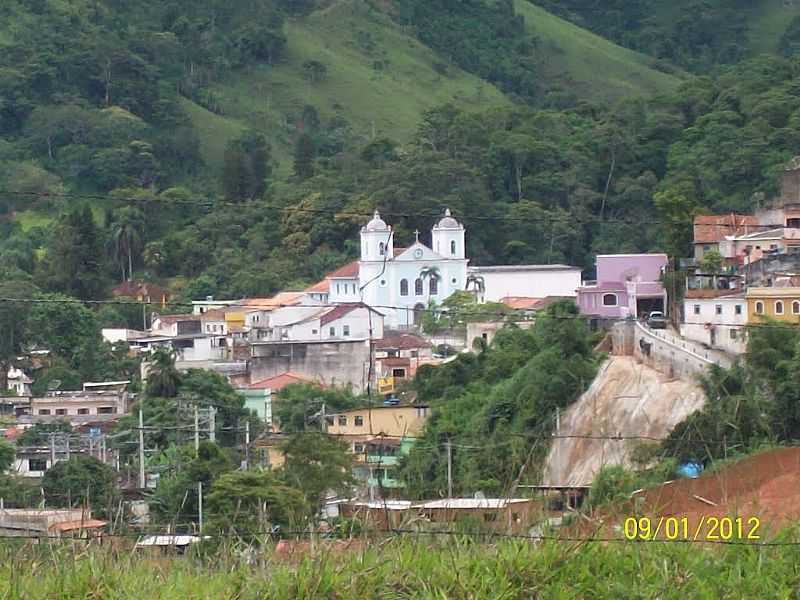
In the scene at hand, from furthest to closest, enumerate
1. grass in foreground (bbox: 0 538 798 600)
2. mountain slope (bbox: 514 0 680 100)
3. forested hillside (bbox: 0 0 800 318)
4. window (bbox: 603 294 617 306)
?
mountain slope (bbox: 514 0 680 100) → forested hillside (bbox: 0 0 800 318) → window (bbox: 603 294 617 306) → grass in foreground (bbox: 0 538 798 600)

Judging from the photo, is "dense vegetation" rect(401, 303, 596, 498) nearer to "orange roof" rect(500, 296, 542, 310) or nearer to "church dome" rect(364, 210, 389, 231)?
"orange roof" rect(500, 296, 542, 310)

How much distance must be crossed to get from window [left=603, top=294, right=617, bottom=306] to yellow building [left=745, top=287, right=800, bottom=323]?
4.09 metres

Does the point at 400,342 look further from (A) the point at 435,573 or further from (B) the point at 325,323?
(A) the point at 435,573

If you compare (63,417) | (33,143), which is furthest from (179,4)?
(63,417)

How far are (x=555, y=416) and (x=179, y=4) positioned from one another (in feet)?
163

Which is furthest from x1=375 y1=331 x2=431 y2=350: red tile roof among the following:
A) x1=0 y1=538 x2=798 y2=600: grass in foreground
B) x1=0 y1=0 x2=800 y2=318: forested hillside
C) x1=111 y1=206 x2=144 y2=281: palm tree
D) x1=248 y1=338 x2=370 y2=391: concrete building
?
x1=0 y1=538 x2=798 y2=600: grass in foreground

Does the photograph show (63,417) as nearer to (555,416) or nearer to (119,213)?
(555,416)

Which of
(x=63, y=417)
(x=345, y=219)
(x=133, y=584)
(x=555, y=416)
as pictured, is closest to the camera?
(x=133, y=584)

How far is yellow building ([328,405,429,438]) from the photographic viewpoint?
25062 millimetres

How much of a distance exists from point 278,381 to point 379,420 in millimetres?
7496

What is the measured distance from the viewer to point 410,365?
3297 cm

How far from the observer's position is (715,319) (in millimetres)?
26000

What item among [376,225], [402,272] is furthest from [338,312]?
[402,272]

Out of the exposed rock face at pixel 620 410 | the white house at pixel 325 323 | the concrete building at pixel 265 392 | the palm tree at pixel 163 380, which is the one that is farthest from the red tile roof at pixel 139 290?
the exposed rock face at pixel 620 410
